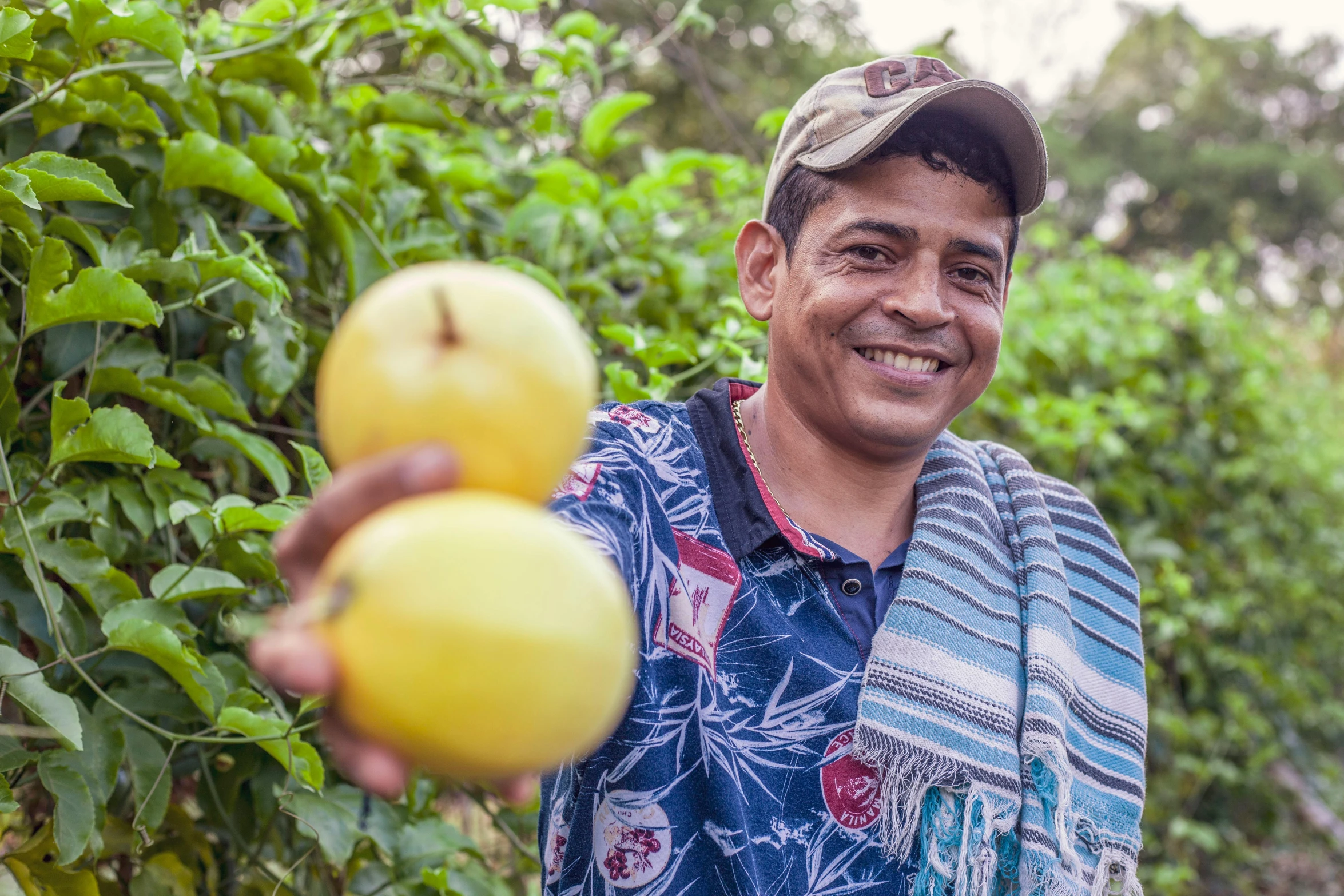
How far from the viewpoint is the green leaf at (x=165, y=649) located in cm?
108

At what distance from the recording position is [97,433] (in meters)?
1.10

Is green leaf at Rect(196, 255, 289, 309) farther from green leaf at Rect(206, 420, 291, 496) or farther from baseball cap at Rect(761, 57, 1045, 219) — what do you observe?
baseball cap at Rect(761, 57, 1045, 219)

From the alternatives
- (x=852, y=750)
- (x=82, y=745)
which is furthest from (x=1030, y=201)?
(x=82, y=745)

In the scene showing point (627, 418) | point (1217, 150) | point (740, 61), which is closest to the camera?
point (627, 418)

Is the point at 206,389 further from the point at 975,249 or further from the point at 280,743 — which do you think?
the point at 975,249

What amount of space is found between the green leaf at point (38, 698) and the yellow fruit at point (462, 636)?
2.61 ft

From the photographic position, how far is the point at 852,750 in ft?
4.25

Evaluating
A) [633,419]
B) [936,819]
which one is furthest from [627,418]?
[936,819]

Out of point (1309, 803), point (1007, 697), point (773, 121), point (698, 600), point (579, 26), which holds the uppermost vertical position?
point (579, 26)

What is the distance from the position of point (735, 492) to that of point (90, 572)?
82 cm

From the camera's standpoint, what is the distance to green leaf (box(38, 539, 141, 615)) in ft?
3.76

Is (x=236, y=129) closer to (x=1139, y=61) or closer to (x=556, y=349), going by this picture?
(x=556, y=349)

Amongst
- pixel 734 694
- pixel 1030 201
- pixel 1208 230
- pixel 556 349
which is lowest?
pixel 1208 230

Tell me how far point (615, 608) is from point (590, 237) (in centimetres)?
161
